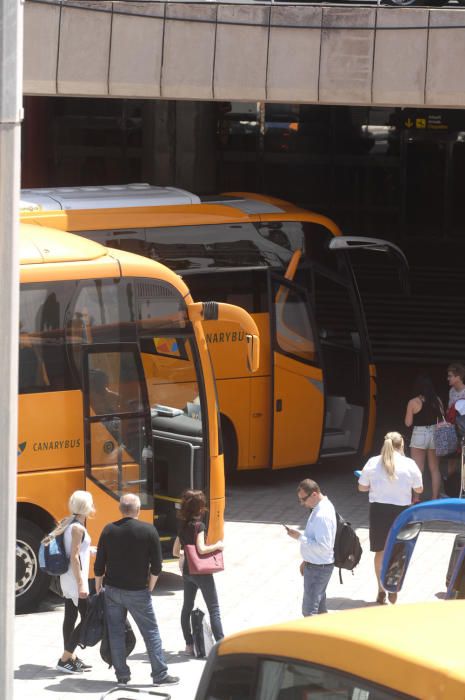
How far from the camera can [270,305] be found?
16.8m

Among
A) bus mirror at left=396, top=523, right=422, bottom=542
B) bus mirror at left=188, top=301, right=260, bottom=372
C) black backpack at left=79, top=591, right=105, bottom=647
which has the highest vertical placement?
bus mirror at left=188, top=301, right=260, bottom=372

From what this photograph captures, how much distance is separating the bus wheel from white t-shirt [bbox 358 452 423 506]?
2.96m

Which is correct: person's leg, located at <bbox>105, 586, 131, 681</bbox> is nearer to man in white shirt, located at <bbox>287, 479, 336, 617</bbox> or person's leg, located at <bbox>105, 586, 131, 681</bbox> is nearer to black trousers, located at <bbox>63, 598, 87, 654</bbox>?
black trousers, located at <bbox>63, 598, 87, 654</bbox>

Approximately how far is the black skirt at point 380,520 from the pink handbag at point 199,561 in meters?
2.05

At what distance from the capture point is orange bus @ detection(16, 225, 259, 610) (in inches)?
472

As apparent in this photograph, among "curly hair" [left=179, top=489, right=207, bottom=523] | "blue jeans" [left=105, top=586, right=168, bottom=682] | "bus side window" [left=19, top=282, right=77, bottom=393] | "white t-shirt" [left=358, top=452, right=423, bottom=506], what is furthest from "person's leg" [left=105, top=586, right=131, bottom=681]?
"white t-shirt" [left=358, top=452, right=423, bottom=506]

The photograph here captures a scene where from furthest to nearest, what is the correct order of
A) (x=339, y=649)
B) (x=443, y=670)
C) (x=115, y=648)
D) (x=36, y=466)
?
(x=36, y=466), (x=115, y=648), (x=339, y=649), (x=443, y=670)

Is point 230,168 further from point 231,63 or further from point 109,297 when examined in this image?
point 109,297

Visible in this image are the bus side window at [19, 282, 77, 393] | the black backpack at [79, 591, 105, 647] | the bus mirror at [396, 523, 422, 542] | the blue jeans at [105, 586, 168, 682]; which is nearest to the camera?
the bus mirror at [396, 523, 422, 542]

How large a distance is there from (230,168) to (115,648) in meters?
24.3

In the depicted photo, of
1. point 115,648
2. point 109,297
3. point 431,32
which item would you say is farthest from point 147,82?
point 115,648

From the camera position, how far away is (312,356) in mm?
17094

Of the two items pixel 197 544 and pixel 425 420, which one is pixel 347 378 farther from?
pixel 197 544

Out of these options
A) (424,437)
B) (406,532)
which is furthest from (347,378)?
(406,532)
